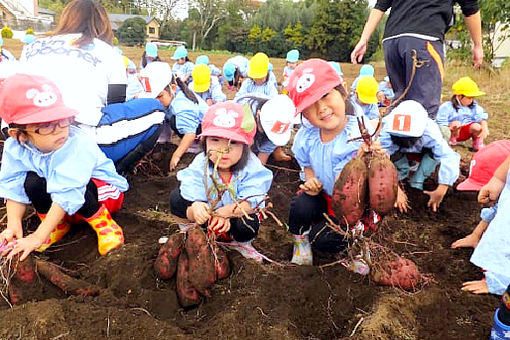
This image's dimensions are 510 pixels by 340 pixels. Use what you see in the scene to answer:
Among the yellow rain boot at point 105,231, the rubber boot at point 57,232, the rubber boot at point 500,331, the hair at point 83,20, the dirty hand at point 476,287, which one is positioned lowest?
the rubber boot at point 57,232

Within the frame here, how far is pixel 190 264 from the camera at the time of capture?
1.84 meters

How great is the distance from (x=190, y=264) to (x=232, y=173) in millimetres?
576

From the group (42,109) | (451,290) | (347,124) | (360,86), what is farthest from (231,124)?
(360,86)

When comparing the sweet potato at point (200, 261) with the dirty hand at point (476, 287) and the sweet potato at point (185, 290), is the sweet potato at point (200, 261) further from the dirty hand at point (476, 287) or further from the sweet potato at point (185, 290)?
the dirty hand at point (476, 287)

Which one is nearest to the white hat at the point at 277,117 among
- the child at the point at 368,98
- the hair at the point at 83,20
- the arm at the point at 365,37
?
the arm at the point at 365,37

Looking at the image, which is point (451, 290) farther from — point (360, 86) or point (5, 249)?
point (360, 86)

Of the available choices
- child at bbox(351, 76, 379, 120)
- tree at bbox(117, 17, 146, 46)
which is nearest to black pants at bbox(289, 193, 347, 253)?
child at bbox(351, 76, 379, 120)

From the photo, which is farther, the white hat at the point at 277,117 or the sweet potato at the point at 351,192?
the white hat at the point at 277,117

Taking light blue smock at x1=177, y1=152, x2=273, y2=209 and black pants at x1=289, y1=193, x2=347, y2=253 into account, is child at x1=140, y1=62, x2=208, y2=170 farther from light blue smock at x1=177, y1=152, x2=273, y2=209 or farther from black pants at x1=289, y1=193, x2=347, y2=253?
black pants at x1=289, y1=193, x2=347, y2=253

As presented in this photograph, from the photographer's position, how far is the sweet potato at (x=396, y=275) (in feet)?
6.29

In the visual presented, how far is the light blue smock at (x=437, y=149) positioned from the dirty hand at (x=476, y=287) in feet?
2.72

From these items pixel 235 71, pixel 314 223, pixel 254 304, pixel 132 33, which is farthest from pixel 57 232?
pixel 132 33

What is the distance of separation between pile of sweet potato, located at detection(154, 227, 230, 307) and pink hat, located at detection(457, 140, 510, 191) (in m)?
1.43

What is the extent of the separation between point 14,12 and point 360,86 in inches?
1692
